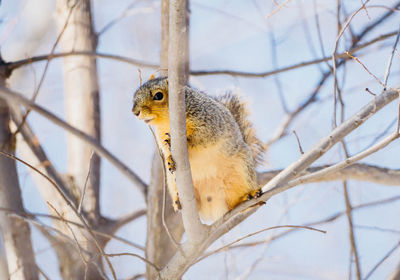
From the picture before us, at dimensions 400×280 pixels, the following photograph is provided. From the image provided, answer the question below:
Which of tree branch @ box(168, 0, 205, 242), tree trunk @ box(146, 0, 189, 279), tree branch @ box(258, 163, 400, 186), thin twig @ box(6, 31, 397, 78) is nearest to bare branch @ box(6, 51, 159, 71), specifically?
thin twig @ box(6, 31, 397, 78)

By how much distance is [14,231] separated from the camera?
95.4 inches

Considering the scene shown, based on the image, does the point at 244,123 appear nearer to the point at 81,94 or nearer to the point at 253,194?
the point at 253,194

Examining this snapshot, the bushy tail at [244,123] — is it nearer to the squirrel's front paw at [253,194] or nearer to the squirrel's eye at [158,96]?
the squirrel's front paw at [253,194]

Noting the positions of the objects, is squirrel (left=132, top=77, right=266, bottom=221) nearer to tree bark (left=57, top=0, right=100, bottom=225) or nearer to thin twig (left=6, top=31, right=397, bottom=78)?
thin twig (left=6, top=31, right=397, bottom=78)

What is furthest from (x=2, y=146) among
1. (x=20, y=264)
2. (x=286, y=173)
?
(x=286, y=173)

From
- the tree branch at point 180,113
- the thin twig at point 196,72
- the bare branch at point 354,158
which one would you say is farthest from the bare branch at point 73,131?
the bare branch at point 354,158

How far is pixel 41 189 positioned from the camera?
295 cm

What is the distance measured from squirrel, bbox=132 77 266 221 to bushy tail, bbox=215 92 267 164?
0.28 metres

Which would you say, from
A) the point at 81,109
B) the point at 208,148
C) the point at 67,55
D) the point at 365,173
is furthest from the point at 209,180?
the point at 81,109

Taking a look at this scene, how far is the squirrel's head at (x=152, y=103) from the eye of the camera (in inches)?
81.2

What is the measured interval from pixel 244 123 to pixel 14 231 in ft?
4.25

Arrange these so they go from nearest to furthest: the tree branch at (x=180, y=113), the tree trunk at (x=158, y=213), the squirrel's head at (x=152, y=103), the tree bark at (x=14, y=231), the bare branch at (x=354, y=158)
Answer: the tree branch at (x=180, y=113)
the bare branch at (x=354, y=158)
the squirrel's head at (x=152, y=103)
the tree bark at (x=14, y=231)
the tree trunk at (x=158, y=213)

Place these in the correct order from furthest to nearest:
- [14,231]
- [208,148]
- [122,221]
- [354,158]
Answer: [122,221] < [14,231] < [208,148] < [354,158]

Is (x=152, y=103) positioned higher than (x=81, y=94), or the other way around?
(x=81, y=94)
